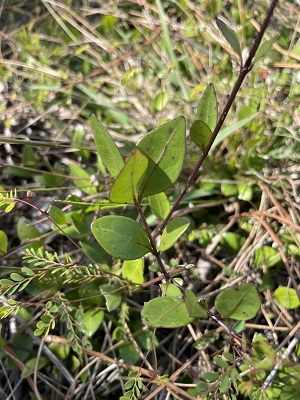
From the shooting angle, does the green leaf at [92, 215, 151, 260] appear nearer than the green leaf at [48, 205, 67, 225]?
Yes

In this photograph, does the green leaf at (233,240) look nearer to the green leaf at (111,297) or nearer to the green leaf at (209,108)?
the green leaf at (111,297)

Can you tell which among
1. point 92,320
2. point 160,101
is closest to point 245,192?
point 160,101

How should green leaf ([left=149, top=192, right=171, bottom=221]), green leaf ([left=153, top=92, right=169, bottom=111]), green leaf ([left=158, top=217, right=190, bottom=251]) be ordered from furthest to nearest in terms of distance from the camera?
green leaf ([left=153, top=92, right=169, bottom=111]) < green leaf ([left=149, top=192, right=171, bottom=221]) < green leaf ([left=158, top=217, right=190, bottom=251])

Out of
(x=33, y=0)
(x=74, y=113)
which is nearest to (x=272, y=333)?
(x=74, y=113)

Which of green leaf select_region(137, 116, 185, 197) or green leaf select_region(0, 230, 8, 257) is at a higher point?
green leaf select_region(137, 116, 185, 197)

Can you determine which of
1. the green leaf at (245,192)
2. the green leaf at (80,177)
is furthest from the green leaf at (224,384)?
the green leaf at (80,177)

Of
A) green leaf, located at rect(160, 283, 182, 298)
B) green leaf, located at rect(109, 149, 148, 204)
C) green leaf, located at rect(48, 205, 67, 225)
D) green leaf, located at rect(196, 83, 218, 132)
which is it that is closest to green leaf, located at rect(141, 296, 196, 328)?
green leaf, located at rect(160, 283, 182, 298)

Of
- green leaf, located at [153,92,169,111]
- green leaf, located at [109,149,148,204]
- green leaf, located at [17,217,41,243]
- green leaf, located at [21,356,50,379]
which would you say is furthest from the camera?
green leaf, located at [153,92,169,111]

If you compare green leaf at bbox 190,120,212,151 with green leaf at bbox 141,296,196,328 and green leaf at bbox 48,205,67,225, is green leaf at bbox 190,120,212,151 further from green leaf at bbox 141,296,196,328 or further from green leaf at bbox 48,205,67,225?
green leaf at bbox 48,205,67,225

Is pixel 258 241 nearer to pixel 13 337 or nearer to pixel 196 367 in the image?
pixel 196 367

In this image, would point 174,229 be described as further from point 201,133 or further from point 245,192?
point 245,192
